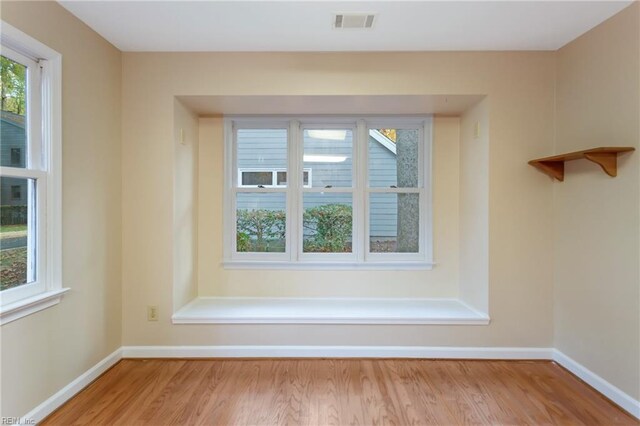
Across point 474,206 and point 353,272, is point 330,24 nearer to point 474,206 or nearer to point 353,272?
point 474,206

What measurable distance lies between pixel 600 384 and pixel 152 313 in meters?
3.27

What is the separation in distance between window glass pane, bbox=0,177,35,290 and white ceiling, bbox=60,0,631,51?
3.84ft

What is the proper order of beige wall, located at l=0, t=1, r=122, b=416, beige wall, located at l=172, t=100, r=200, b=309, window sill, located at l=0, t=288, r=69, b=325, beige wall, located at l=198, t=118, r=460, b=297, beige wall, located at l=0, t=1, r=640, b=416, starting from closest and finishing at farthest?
window sill, located at l=0, t=288, r=69, b=325
beige wall, located at l=0, t=1, r=122, b=416
beige wall, located at l=0, t=1, r=640, b=416
beige wall, located at l=172, t=100, r=200, b=309
beige wall, located at l=198, t=118, r=460, b=297

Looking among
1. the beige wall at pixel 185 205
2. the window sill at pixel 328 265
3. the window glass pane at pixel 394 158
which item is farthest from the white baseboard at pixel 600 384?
the beige wall at pixel 185 205

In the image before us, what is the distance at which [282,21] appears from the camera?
2211 millimetres

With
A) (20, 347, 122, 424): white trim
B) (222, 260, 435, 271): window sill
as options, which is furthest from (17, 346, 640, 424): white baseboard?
(222, 260, 435, 271): window sill

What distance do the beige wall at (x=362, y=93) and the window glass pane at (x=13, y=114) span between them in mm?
789

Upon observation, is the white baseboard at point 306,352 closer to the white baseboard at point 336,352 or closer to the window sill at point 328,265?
the white baseboard at point 336,352

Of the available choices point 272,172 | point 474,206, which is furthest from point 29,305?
point 474,206

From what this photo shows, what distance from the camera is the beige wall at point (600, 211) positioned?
2.01 meters

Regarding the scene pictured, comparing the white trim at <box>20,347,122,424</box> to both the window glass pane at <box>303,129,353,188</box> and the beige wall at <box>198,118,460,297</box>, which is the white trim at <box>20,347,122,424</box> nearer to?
the beige wall at <box>198,118,460,297</box>

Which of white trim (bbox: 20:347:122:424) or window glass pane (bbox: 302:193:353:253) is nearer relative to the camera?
white trim (bbox: 20:347:122:424)

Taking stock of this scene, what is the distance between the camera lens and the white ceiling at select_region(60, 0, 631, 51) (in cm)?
205

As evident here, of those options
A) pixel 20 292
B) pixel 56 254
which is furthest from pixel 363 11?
pixel 20 292
